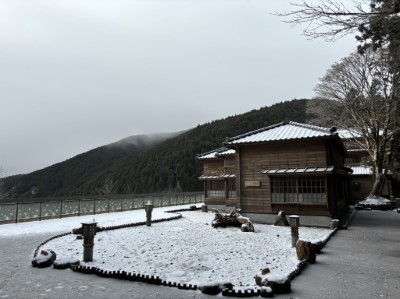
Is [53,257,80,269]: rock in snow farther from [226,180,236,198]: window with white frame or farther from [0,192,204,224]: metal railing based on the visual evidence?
[226,180,236,198]: window with white frame

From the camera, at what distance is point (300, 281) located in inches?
259

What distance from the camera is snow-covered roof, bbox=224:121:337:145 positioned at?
1603 centimetres

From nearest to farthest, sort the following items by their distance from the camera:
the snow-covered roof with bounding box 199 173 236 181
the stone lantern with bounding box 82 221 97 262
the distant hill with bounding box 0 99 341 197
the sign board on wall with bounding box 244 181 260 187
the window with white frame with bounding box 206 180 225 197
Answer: the stone lantern with bounding box 82 221 97 262 < the sign board on wall with bounding box 244 181 260 187 < the snow-covered roof with bounding box 199 173 236 181 < the window with white frame with bounding box 206 180 225 197 < the distant hill with bounding box 0 99 341 197

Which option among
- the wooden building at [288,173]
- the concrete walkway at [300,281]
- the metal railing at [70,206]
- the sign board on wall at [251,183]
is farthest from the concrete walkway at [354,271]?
the metal railing at [70,206]

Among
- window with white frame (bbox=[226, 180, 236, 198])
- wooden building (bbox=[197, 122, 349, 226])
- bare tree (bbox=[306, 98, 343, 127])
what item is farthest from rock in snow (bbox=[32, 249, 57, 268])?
bare tree (bbox=[306, 98, 343, 127])

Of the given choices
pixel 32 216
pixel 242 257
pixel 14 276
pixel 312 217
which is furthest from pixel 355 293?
pixel 32 216

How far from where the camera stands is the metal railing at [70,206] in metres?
17.8

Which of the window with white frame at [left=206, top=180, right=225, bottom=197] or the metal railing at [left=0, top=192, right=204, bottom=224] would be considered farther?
the window with white frame at [left=206, top=180, right=225, bottom=197]

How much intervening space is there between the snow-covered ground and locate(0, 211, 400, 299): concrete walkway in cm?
77

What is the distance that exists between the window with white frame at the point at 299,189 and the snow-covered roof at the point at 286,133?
8.29 feet

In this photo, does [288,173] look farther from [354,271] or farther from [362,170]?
[362,170]

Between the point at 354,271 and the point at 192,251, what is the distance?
202 inches

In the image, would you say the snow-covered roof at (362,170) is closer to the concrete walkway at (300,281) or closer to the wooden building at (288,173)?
the wooden building at (288,173)

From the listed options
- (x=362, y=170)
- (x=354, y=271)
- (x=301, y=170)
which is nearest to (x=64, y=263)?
(x=354, y=271)
